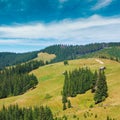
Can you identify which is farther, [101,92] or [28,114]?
[101,92]

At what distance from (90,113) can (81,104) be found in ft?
150

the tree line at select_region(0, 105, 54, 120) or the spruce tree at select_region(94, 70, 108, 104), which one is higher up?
the spruce tree at select_region(94, 70, 108, 104)

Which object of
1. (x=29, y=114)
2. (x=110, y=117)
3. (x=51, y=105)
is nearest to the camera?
(x=110, y=117)

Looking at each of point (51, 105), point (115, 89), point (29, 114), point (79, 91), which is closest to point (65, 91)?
point (79, 91)

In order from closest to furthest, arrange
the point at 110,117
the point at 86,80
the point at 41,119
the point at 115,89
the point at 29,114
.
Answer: the point at 110,117
the point at 41,119
the point at 29,114
the point at 115,89
the point at 86,80

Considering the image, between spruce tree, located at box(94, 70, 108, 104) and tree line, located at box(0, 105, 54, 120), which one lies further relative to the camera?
spruce tree, located at box(94, 70, 108, 104)

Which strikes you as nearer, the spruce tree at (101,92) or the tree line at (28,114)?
the tree line at (28,114)

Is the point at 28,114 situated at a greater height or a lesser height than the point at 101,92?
lesser

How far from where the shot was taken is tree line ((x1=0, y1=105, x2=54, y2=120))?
95125 mm

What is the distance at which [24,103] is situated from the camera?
159m

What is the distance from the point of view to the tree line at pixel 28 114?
95125 mm

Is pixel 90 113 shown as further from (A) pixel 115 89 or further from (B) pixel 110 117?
(A) pixel 115 89

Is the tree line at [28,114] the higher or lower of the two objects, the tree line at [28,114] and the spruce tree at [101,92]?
the lower

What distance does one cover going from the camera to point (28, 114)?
105750mm
